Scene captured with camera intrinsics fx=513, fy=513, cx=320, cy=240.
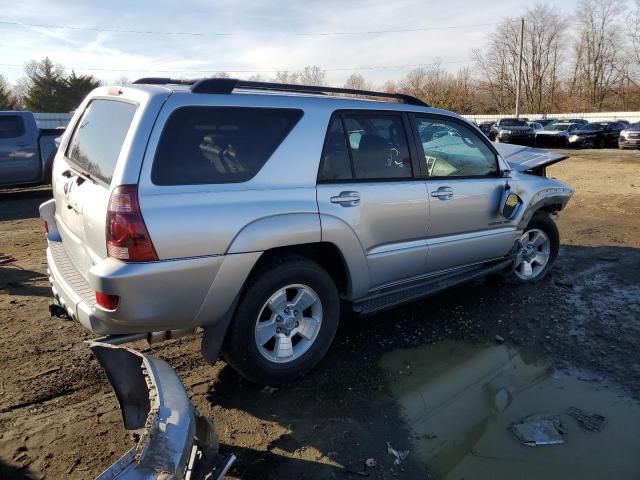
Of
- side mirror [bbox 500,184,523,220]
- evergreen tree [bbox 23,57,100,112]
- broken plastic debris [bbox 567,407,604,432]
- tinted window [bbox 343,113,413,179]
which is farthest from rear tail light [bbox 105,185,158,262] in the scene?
evergreen tree [bbox 23,57,100,112]

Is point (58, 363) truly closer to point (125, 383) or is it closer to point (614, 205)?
point (125, 383)

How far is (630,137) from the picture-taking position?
2695cm

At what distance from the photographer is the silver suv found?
2822mm

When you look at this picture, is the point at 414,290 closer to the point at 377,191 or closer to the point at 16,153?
the point at 377,191

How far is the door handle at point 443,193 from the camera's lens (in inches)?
165

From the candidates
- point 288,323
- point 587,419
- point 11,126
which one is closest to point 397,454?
point 288,323

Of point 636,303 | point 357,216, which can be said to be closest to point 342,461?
point 357,216

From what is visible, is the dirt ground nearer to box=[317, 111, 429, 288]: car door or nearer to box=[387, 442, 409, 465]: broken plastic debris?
box=[387, 442, 409, 465]: broken plastic debris

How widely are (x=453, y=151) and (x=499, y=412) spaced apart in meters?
2.35

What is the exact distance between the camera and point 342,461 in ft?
9.06

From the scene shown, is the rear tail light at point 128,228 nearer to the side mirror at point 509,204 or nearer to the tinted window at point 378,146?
the tinted window at point 378,146

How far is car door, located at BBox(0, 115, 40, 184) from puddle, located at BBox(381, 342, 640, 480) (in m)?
10.8

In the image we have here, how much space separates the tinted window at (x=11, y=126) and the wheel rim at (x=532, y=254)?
11196 millimetres

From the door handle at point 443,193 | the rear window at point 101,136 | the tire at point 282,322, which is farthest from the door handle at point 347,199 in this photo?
the rear window at point 101,136
